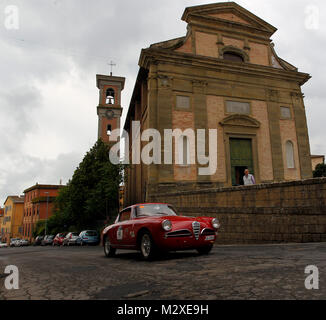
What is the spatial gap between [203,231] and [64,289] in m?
3.49

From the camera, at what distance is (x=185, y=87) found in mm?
21250

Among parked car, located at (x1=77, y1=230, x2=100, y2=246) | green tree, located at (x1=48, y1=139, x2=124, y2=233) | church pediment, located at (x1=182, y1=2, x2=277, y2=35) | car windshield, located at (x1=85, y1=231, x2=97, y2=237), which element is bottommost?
parked car, located at (x1=77, y1=230, x2=100, y2=246)

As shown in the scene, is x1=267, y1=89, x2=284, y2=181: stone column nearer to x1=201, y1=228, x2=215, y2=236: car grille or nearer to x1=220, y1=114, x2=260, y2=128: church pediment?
x1=220, y1=114, x2=260, y2=128: church pediment

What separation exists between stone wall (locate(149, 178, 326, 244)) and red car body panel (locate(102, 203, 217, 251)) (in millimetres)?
3945

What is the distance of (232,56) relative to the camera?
78.6ft

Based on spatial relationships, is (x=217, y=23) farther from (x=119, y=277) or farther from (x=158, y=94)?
(x=119, y=277)

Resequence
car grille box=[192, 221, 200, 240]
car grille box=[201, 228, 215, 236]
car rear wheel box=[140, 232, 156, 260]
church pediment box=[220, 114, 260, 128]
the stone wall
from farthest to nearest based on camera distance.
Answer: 1. church pediment box=[220, 114, 260, 128]
2. the stone wall
3. car grille box=[201, 228, 215, 236]
4. car grille box=[192, 221, 200, 240]
5. car rear wheel box=[140, 232, 156, 260]

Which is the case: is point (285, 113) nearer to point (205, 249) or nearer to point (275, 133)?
point (275, 133)

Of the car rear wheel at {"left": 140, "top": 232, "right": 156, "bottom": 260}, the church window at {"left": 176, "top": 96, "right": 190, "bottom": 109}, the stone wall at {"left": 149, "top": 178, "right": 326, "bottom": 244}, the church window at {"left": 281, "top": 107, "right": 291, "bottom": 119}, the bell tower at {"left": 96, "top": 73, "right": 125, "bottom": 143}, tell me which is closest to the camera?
the car rear wheel at {"left": 140, "top": 232, "right": 156, "bottom": 260}

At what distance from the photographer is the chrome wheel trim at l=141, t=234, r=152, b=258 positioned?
627 centimetres

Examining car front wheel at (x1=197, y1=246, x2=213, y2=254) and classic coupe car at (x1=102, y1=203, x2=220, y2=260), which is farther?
car front wheel at (x1=197, y1=246, x2=213, y2=254)

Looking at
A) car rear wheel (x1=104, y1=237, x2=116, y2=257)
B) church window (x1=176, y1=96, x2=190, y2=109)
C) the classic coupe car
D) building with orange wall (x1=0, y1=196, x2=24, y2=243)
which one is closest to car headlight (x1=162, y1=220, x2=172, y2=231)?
the classic coupe car

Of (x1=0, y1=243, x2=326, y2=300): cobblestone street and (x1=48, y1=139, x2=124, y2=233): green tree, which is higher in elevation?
(x1=48, y1=139, x2=124, y2=233): green tree

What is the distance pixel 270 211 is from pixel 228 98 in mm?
14197
